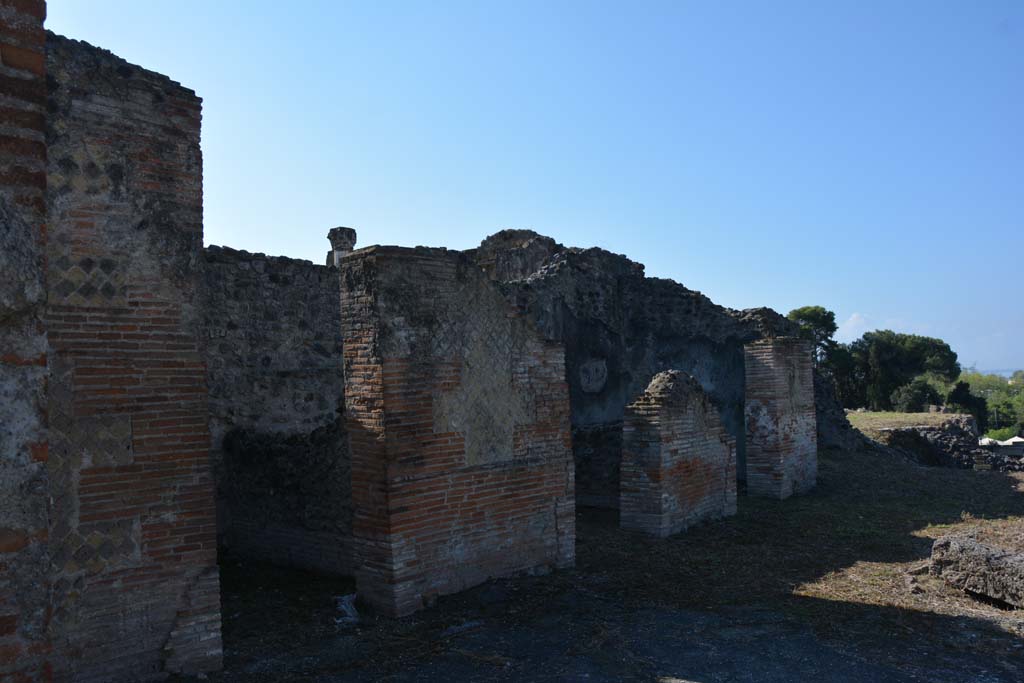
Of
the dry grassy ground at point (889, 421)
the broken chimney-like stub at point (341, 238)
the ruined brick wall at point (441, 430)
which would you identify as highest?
the broken chimney-like stub at point (341, 238)

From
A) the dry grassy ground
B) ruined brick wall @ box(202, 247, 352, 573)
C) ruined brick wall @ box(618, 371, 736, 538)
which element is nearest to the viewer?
ruined brick wall @ box(202, 247, 352, 573)

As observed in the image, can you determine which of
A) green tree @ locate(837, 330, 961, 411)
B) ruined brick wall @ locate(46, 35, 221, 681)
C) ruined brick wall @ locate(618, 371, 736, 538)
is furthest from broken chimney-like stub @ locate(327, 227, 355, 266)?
green tree @ locate(837, 330, 961, 411)

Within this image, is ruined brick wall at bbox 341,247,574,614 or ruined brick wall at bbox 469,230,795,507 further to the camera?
ruined brick wall at bbox 469,230,795,507

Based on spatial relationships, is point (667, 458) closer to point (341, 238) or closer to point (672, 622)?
point (672, 622)

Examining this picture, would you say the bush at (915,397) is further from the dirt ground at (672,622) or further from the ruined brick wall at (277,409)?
the ruined brick wall at (277,409)

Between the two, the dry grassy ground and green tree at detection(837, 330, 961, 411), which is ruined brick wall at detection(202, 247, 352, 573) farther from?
green tree at detection(837, 330, 961, 411)

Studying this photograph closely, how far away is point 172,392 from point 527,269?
10197 mm

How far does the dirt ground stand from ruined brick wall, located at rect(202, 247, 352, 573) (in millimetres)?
364

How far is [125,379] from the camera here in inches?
166

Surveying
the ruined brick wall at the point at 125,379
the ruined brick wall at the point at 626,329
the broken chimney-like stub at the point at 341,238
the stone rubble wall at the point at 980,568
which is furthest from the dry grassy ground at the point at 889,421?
the ruined brick wall at the point at 125,379

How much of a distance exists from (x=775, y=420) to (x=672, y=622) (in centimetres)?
582

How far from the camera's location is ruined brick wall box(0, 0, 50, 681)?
2.05m

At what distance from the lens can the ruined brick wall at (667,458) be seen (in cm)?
816

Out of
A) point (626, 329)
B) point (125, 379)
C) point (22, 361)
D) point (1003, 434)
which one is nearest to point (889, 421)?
point (1003, 434)
